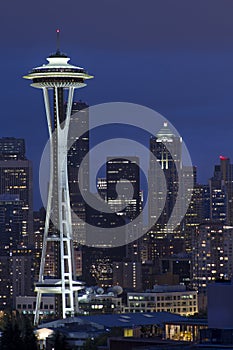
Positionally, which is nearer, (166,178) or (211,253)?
(211,253)

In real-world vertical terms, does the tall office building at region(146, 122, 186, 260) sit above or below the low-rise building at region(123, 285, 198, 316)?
above

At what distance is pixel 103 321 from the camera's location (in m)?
102

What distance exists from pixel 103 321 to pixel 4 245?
53584mm

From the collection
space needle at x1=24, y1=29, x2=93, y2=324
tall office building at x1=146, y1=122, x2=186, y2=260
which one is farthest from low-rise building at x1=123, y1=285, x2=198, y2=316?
tall office building at x1=146, y1=122, x2=186, y2=260

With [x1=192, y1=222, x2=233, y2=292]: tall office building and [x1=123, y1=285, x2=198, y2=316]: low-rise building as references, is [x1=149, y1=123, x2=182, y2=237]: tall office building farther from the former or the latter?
[x1=123, y1=285, x2=198, y2=316]: low-rise building

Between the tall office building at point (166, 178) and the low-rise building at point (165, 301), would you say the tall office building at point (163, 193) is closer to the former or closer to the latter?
the tall office building at point (166, 178)

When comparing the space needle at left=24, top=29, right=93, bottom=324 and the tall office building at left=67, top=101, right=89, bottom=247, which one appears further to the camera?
the tall office building at left=67, top=101, right=89, bottom=247

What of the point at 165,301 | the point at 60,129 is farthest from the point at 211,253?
the point at 60,129

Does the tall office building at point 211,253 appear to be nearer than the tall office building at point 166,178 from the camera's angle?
Yes

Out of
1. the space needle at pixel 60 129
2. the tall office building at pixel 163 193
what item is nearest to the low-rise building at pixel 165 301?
the space needle at pixel 60 129

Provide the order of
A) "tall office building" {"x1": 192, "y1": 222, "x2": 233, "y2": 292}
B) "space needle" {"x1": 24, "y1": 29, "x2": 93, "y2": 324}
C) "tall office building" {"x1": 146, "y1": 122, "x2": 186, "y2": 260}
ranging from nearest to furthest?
"space needle" {"x1": 24, "y1": 29, "x2": 93, "y2": 324}, "tall office building" {"x1": 192, "y1": 222, "x2": 233, "y2": 292}, "tall office building" {"x1": 146, "y1": 122, "x2": 186, "y2": 260}

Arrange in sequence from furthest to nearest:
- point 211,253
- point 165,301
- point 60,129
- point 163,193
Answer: point 163,193, point 211,253, point 165,301, point 60,129

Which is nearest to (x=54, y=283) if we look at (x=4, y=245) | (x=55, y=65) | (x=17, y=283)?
(x=55, y=65)

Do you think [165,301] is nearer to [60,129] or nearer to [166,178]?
[60,129]
